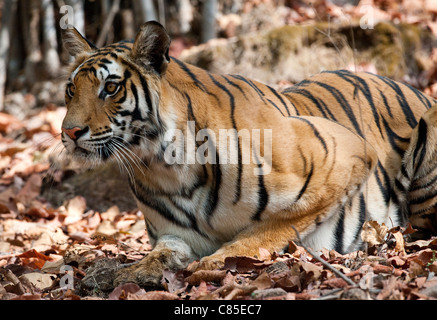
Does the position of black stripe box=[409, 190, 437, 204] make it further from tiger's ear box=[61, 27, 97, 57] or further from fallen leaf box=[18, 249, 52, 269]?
fallen leaf box=[18, 249, 52, 269]

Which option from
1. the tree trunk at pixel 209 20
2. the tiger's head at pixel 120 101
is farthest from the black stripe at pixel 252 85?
the tree trunk at pixel 209 20

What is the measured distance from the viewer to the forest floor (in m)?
2.84

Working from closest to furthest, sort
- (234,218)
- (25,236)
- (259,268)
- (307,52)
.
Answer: (259,268)
(234,218)
(25,236)
(307,52)

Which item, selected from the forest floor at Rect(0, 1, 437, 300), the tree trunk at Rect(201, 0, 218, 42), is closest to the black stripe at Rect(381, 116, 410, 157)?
the forest floor at Rect(0, 1, 437, 300)

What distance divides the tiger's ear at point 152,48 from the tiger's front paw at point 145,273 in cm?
121

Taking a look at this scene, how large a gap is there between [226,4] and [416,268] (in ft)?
25.7

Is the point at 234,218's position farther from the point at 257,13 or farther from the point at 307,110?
the point at 257,13

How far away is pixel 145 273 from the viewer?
3.40 m

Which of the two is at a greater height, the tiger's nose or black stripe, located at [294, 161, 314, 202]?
the tiger's nose

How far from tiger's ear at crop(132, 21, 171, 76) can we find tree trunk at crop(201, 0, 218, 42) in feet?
19.1

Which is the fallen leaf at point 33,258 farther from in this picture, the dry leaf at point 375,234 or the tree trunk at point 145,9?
the tree trunk at point 145,9

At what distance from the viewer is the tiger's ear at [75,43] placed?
3936 mm

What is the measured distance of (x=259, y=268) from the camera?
3.42 metres
